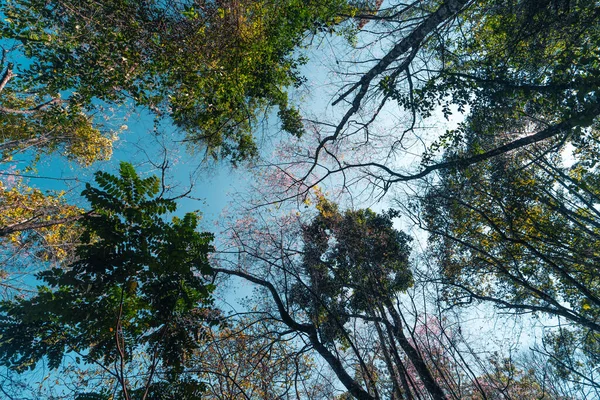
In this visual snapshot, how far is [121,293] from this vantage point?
292 cm

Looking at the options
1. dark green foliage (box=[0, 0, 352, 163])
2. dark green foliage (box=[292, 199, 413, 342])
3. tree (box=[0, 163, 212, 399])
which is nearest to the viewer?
tree (box=[0, 163, 212, 399])

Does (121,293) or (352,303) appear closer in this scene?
(121,293)

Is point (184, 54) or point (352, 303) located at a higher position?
point (184, 54)

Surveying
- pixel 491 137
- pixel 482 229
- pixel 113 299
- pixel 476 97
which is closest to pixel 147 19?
pixel 113 299

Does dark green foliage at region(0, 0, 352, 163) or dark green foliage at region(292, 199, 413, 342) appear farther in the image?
dark green foliage at region(292, 199, 413, 342)

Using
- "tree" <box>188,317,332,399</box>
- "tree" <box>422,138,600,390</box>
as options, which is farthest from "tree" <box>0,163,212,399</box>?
"tree" <box>422,138,600,390</box>

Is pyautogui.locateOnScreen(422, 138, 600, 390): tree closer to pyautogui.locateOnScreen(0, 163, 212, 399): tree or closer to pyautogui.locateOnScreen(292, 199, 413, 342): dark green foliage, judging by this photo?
pyautogui.locateOnScreen(292, 199, 413, 342): dark green foliage

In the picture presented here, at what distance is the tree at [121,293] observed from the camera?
296 centimetres

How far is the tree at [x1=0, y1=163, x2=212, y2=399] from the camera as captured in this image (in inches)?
116

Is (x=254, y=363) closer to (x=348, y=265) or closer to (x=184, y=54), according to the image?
(x=348, y=265)

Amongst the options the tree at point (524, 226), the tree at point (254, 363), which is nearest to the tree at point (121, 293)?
the tree at point (254, 363)

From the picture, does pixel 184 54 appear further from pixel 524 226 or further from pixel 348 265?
pixel 524 226

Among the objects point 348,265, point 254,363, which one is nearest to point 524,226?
point 348,265

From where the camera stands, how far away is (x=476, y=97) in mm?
4957
